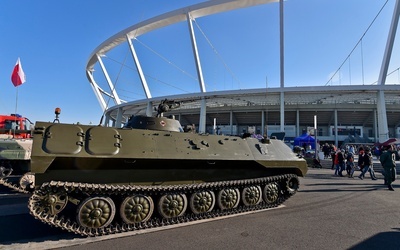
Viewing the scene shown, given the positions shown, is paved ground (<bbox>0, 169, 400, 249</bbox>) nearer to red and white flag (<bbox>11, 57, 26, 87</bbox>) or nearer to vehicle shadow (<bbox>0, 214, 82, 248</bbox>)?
vehicle shadow (<bbox>0, 214, 82, 248</bbox>)

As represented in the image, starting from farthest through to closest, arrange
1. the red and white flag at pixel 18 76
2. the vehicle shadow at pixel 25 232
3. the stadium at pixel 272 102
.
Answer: the stadium at pixel 272 102 → the red and white flag at pixel 18 76 → the vehicle shadow at pixel 25 232

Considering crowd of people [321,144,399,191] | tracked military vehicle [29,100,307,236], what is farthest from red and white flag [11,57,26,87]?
crowd of people [321,144,399,191]

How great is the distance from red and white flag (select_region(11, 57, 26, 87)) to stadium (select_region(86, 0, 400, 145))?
1174cm

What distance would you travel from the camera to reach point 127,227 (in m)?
5.14

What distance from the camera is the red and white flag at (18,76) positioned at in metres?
13.9

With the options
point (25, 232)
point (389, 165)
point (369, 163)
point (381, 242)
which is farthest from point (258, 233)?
point (369, 163)

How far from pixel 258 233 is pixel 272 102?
41.0 meters

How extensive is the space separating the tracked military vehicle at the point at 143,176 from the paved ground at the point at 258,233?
0.32 m

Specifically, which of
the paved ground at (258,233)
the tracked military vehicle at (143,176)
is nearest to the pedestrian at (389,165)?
the paved ground at (258,233)

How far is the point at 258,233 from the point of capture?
518cm

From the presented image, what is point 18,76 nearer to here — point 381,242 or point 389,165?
point 381,242

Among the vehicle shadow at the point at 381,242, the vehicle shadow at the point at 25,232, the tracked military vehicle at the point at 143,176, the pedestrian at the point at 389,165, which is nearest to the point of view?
the vehicle shadow at the point at 381,242

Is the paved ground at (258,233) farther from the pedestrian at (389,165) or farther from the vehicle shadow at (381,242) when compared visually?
the pedestrian at (389,165)

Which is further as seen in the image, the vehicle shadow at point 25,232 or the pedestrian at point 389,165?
the pedestrian at point 389,165
